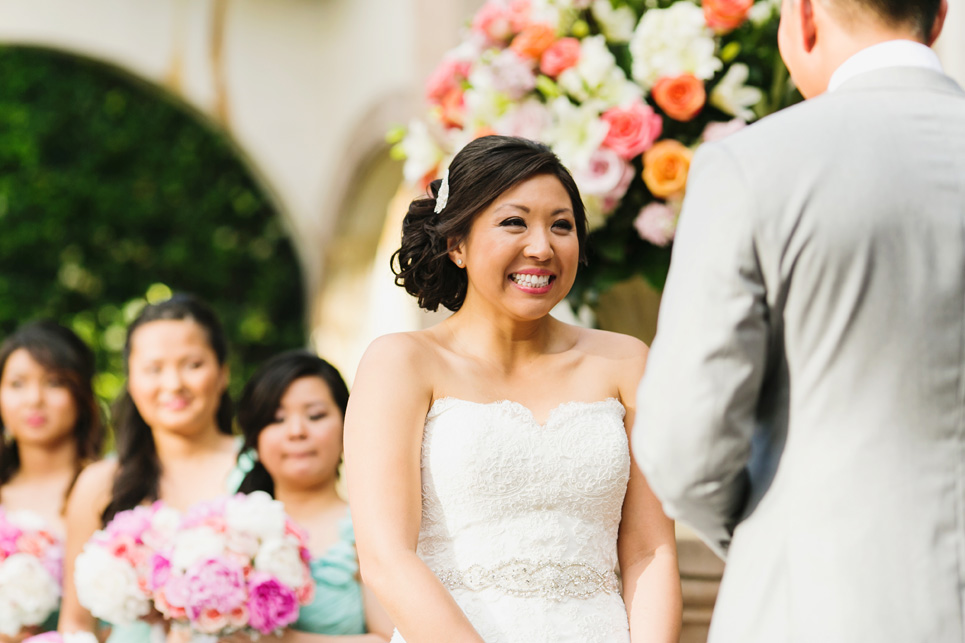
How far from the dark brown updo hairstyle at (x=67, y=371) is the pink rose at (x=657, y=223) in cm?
239

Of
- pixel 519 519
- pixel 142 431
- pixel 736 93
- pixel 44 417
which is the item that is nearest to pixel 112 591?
pixel 142 431

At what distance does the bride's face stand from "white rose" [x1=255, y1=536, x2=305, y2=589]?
0.98 m

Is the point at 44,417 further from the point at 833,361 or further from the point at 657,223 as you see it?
the point at 833,361

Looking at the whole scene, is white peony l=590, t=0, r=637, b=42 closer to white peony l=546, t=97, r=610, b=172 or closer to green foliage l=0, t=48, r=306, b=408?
white peony l=546, t=97, r=610, b=172

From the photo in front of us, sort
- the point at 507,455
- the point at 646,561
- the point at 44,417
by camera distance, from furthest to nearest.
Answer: the point at 44,417 → the point at 646,561 → the point at 507,455

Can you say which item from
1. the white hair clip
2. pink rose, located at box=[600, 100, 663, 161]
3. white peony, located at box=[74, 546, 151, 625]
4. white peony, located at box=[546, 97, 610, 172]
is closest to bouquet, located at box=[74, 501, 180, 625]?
white peony, located at box=[74, 546, 151, 625]

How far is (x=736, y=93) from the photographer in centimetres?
304

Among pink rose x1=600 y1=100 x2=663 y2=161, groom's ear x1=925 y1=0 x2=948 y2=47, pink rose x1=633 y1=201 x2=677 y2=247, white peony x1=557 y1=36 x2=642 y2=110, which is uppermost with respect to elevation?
white peony x1=557 y1=36 x2=642 y2=110

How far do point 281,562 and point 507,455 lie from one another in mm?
888

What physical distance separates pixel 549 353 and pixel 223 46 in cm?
704

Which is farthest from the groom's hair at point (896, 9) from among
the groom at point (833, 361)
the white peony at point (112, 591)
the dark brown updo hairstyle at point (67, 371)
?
the dark brown updo hairstyle at point (67, 371)

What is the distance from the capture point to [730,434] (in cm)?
173

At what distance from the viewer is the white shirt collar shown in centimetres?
180

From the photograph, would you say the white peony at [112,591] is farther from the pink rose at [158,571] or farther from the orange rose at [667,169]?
the orange rose at [667,169]
